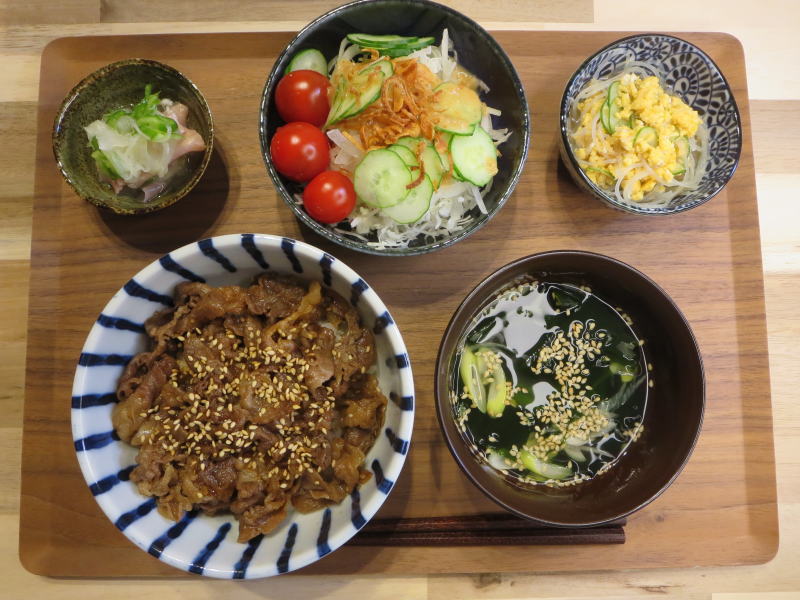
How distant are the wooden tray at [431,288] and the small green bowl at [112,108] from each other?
0.37 feet

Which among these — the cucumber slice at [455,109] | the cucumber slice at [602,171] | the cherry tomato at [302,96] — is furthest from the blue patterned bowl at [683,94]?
the cherry tomato at [302,96]

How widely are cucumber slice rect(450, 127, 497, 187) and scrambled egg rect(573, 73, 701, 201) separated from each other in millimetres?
373

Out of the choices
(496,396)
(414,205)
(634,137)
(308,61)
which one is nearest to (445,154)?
(414,205)

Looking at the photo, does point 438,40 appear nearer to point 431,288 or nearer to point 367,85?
point 367,85

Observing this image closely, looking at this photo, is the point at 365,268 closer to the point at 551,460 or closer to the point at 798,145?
the point at 551,460

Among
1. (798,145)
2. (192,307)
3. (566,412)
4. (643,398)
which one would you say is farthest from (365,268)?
(798,145)

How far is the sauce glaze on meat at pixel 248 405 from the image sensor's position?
1807mm

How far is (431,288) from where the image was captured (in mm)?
2107

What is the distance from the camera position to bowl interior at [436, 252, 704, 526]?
183cm

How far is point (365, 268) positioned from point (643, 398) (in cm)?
109

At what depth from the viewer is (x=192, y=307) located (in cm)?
186

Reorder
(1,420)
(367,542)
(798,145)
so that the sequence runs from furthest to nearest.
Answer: (798,145), (1,420), (367,542)

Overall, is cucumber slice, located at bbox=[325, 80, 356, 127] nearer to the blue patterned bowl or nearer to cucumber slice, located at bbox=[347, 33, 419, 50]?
cucumber slice, located at bbox=[347, 33, 419, 50]

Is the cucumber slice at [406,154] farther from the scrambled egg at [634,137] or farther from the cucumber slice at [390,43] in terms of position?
the scrambled egg at [634,137]
